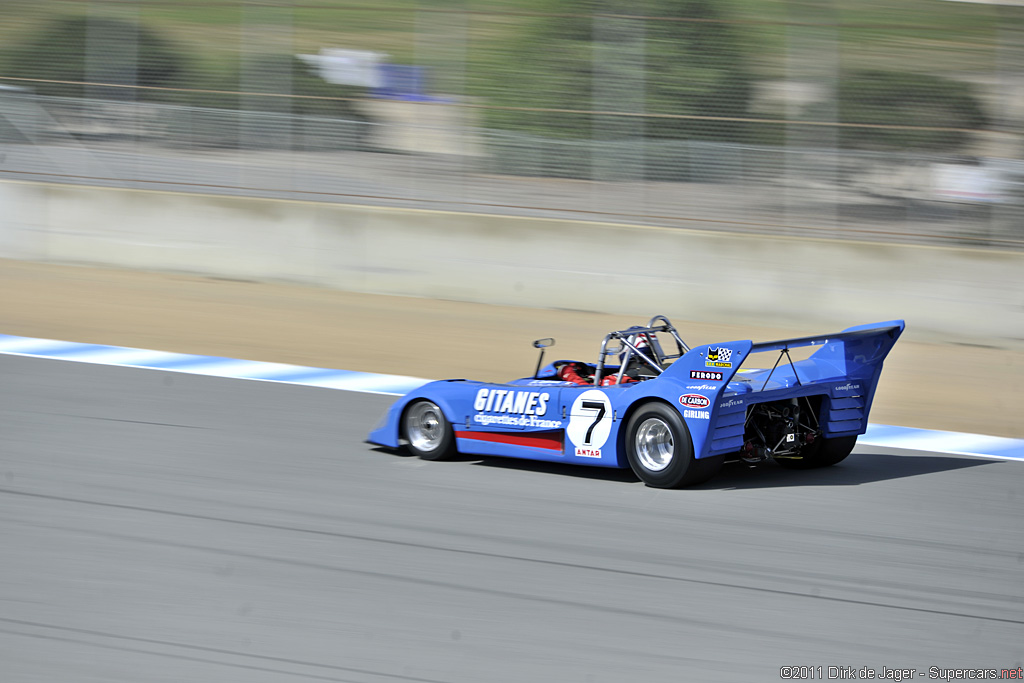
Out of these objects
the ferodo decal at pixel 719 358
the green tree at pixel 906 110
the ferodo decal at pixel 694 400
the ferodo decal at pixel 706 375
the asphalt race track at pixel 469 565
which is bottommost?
the asphalt race track at pixel 469 565

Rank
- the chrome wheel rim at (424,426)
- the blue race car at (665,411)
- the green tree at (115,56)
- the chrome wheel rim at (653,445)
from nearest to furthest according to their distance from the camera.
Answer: the blue race car at (665,411), the chrome wheel rim at (653,445), the chrome wheel rim at (424,426), the green tree at (115,56)

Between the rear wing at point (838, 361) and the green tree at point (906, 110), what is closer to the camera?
the rear wing at point (838, 361)

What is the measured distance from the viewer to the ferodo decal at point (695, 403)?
711 centimetres

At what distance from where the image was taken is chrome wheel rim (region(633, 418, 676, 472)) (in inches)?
293

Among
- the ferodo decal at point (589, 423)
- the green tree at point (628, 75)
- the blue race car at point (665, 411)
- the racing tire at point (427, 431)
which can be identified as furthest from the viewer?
the green tree at point (628, 75)

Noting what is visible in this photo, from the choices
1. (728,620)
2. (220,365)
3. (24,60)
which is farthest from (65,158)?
(728,620)

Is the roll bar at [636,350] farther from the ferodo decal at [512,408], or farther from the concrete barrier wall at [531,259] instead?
the concrete barrier wall at [531,259]

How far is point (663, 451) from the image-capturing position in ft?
24.6

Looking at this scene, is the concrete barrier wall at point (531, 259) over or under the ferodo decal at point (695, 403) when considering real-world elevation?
over

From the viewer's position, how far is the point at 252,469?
809 centimetres

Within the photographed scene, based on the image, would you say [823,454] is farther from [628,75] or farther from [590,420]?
[628,75]

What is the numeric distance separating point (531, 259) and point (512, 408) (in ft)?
24.5

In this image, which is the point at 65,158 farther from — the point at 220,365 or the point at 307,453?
the point at 307,453

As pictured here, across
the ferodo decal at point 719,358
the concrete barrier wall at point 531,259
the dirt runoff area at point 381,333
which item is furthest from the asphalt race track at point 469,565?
the concrete barrier wall at point 531,259
